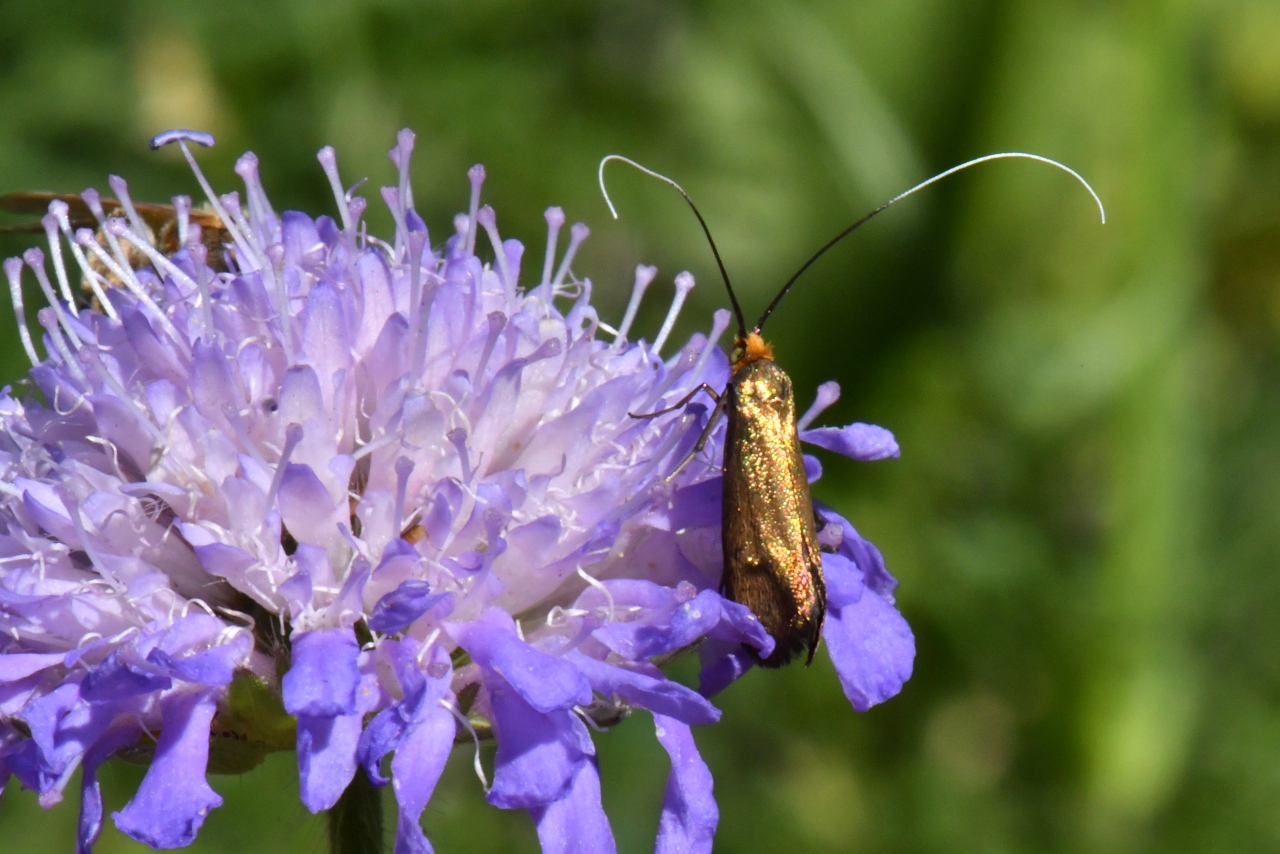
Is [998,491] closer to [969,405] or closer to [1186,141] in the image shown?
[969,405]

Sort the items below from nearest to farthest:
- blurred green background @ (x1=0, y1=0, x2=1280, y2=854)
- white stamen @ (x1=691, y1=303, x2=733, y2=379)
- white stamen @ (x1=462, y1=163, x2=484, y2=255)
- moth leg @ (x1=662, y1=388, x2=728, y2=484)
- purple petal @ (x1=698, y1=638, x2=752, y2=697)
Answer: purple petal @ (x1=698, y1=638, x2=752, y2=697) < moth leg @ (x1=662, y1=388, x2=728, y2=484) < white stamen @ (x1=691, y1=303, x2=733, y2=379) < white stamen @ (x1=462, y1=163, x2=484, y2=255) < blurred green background @ (x1=0, y1=0, x2=1280, y2=854)

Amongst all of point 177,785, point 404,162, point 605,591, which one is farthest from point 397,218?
point 177,785

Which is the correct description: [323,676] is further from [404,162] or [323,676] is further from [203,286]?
[404,162]

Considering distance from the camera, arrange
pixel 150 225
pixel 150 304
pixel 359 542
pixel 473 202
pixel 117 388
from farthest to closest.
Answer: pixel 150 225 → pixel 473 202 → pixel 150 304 → pixel 117 388 → pixel 359 542

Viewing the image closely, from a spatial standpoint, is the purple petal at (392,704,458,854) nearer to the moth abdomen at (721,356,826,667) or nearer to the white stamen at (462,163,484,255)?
the moth abdomen at (721,356,826,667)

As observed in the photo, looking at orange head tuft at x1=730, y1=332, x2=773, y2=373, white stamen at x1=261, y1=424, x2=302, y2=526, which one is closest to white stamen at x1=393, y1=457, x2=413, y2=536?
white stamen at x1=261, y1=424, x2=302, y2=526

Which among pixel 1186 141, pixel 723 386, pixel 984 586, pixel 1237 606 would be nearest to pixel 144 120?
pixel 723 386
